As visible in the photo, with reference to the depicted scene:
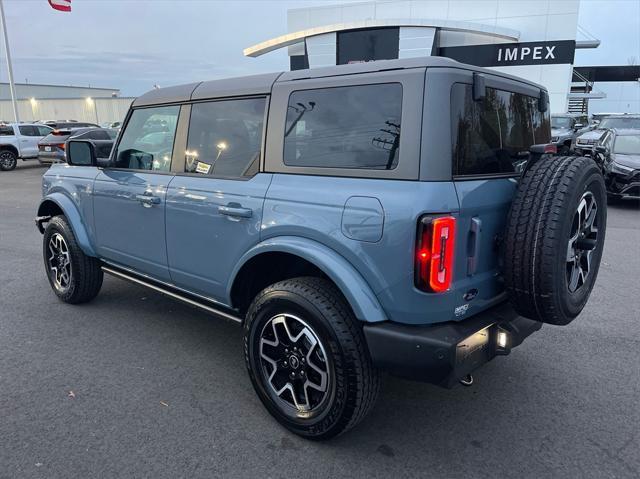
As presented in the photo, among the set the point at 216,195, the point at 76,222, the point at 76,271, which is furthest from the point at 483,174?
the point at 76,271

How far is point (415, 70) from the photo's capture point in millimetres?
2285

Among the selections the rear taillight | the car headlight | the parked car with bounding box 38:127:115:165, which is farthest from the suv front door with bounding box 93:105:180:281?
the parked car with bounding box 38:127:115:165

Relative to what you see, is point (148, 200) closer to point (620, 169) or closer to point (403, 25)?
point (620, 169)

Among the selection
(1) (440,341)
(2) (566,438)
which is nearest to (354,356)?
(1) (440,341)

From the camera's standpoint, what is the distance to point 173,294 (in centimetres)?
358

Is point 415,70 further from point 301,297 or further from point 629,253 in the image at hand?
point 629,253

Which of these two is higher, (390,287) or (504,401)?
(390,287)

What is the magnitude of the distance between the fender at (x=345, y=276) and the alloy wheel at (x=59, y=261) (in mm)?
2925

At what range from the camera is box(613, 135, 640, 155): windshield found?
10.7 m

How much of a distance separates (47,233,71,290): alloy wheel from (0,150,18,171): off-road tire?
16.8 metres

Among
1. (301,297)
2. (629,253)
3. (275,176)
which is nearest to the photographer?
(301,297)

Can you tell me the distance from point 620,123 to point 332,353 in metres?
16.2

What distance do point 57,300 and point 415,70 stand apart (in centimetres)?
421

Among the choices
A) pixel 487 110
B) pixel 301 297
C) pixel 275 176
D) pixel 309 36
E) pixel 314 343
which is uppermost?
pixel 309 36
